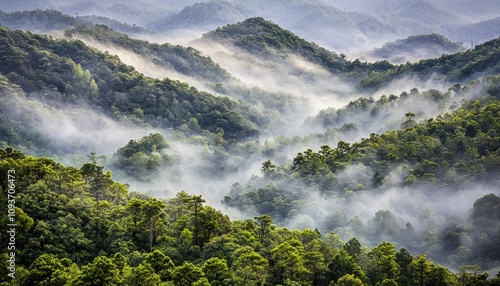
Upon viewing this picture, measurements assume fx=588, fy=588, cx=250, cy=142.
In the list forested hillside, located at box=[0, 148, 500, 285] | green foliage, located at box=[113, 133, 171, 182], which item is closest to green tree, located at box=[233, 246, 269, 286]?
forested hillside, located at box=[0, 148, 500, 285]

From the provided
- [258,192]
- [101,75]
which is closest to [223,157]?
[258,192]

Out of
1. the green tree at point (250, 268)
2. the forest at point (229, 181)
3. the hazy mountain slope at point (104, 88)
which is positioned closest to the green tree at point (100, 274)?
the forest at point (229, 181)

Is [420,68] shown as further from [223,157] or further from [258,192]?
[258,192]

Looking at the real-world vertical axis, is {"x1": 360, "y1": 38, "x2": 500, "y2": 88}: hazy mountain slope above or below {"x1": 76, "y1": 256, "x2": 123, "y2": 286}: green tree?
above

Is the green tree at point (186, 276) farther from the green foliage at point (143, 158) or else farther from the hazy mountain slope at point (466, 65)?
the hazy mountain slope at point (466, 65)

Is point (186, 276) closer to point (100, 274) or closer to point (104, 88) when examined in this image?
point (100, 274)

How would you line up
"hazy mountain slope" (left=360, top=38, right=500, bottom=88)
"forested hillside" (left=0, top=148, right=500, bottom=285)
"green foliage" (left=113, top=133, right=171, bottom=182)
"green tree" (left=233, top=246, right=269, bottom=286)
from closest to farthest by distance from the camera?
"forested hillside" (left=0, top=148, right=500, bottom=285), "green tree" (left=233, top=246, right=269, bottom=286), "green foliage" (left=113, top=133, right=171, bottom=182), "hazy mountain slope" (left=360, top=38, right=500, bottom=88)

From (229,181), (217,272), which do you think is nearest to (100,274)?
(217,272)

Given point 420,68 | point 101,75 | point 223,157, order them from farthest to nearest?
point 420,68, point 101,75, point 223,157

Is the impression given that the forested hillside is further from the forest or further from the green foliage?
the green foliage
